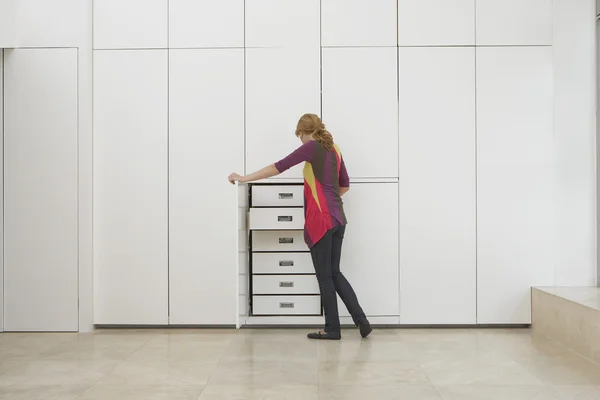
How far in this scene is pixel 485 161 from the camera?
4676 millimetres

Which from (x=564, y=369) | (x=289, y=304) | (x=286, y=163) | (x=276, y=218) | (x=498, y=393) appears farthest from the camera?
(x=289, y=304)

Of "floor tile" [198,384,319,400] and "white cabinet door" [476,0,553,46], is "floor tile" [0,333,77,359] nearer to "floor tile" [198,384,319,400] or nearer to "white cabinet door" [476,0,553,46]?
"floor tile" [198,384,319,400]

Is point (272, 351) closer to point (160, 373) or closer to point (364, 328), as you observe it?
point (364, 328)

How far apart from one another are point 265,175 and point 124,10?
1699mm

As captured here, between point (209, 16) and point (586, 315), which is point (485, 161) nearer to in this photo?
point (586, 315)

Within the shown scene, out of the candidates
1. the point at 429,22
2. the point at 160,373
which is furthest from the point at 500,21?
the point at 160,373

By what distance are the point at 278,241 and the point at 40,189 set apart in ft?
5.77

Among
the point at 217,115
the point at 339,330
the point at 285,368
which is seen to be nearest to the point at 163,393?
the point at 285,368

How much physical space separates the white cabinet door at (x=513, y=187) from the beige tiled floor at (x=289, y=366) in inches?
12.2

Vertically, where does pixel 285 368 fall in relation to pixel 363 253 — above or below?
below

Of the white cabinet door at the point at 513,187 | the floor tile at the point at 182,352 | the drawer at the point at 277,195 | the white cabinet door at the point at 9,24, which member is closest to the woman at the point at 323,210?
the drawer at the point at 277,195

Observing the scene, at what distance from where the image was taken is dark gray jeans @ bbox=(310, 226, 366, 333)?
4.25 meters

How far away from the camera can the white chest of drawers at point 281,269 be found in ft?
15.2

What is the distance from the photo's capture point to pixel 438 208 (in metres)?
4.68
